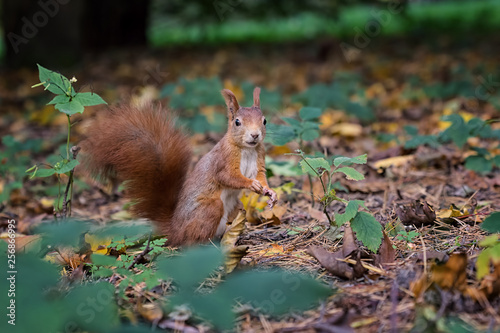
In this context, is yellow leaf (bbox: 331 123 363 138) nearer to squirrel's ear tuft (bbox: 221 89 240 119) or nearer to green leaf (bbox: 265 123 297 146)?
green leaf (bbox: 265 123 297 146)

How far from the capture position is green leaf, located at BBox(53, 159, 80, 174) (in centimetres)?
185

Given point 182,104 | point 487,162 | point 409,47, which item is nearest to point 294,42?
point 409,47

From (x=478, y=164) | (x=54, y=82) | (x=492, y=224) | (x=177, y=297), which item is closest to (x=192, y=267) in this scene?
(x=177, y=297)

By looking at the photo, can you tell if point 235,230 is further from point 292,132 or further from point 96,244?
point 292,132

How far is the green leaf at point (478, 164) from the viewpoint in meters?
2.37

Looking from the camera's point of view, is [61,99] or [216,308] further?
[61,99]

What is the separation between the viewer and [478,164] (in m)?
2.39

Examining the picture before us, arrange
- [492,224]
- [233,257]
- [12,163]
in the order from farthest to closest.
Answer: [12,163] → [233,257] → [492,224]

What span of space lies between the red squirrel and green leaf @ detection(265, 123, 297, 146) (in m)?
0.20

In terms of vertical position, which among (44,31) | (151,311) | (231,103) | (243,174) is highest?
(44,31)

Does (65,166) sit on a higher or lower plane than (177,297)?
higher

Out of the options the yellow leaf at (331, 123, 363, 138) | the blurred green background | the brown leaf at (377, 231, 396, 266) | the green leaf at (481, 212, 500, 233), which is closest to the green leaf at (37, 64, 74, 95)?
the brown leaf at (377, 231, 396, 266)

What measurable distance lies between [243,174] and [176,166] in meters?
0.26

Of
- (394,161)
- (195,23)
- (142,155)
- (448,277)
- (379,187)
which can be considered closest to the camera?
(448,277)
